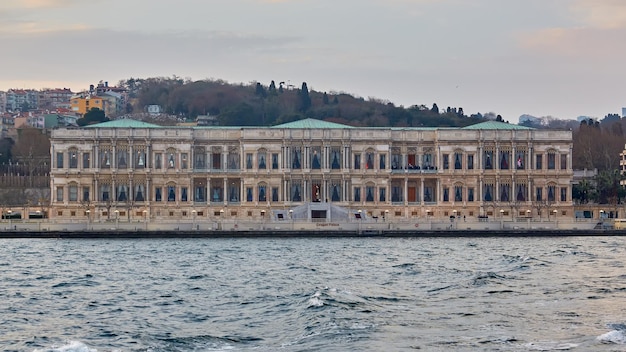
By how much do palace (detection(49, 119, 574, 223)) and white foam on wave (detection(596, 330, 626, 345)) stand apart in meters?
74.9

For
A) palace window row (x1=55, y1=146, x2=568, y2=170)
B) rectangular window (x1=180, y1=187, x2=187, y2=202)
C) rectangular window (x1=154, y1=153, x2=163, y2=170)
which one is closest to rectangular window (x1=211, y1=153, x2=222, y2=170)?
palace window row (x1=55, y1=146, x2=568, y2=170)

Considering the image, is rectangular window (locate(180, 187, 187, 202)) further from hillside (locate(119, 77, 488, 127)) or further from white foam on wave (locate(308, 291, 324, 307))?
white foam on wave (locate(308, 291, 324, 307))

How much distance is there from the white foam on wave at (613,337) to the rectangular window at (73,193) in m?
79.9

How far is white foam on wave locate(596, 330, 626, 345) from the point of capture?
1303 inches

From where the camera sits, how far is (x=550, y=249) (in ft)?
237

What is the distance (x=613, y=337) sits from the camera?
33531 millimetres

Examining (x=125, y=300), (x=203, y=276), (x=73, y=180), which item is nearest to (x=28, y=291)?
(x=125, y=300)

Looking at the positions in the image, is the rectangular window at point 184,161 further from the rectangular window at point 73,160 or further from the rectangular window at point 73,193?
the rectangular window at point 73,193

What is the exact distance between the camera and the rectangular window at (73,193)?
360 feet

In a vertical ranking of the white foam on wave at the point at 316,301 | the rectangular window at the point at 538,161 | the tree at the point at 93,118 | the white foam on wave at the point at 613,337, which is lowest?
the white foam on wave at the point at 613,337

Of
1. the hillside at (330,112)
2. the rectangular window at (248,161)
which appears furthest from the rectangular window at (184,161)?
the hillside at (330,112)

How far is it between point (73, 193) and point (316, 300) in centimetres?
6957

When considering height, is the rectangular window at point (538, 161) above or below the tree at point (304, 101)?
below

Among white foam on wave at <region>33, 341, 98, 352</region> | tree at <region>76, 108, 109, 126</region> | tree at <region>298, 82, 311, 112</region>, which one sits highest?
tree at <region>298, 82, 311, 112</region>
